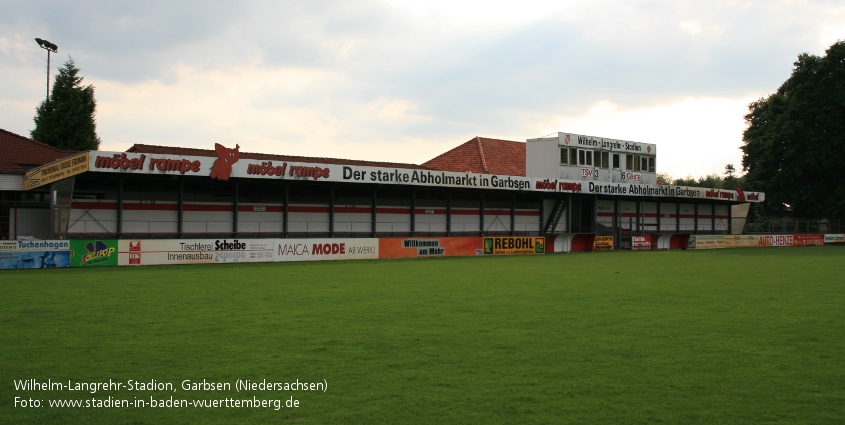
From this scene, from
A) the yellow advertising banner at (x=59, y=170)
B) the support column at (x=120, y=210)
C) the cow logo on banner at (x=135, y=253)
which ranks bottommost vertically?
the cow logo on banner at (x=135, y=253)

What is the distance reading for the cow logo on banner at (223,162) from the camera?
85.7 ft

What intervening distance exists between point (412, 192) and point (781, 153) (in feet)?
136

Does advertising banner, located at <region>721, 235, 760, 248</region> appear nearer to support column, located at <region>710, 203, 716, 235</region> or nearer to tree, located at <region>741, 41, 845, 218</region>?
support column, located at <region>710, 203, 716, 235</region>

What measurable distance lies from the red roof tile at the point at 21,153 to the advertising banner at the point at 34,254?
26.9ft

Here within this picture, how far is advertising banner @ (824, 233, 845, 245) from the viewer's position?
53.5m

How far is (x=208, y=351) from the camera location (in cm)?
813

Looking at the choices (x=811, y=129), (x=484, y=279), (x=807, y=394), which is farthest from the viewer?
(x=811, y=129)

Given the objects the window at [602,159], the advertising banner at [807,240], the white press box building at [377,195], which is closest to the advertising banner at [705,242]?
the white press box building at [377,195]

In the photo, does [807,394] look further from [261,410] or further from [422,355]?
[261,410]

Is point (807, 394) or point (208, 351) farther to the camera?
point (208, 351)

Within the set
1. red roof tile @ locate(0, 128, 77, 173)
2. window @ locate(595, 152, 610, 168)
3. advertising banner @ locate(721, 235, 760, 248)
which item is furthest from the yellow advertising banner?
advertising banner @ locate(721, 235, 760, 248)

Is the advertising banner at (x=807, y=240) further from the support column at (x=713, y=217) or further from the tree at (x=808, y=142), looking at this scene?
the support column at (x=713, y=217)

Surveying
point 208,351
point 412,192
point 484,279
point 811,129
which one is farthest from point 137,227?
point 811,129

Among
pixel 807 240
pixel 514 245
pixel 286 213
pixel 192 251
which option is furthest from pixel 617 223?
pixel 192 251
